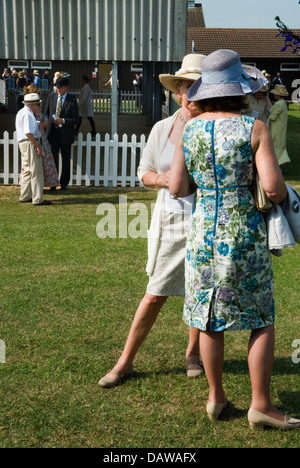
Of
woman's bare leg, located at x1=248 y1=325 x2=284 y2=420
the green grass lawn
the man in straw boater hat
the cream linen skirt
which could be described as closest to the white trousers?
the man in straw boater hat

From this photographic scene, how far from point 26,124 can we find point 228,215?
24.5ft

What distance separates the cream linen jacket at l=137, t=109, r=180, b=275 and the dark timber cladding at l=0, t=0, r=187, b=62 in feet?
28.9

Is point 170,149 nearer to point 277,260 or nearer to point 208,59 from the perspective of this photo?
point 208,59

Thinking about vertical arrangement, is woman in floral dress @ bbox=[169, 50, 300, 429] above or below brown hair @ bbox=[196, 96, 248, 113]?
below

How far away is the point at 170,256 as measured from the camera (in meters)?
4.15

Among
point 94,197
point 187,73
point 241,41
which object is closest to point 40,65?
point 241,41

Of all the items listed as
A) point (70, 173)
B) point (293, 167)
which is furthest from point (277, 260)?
point (293, 167)

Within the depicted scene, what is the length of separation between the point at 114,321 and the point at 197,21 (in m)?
67.7

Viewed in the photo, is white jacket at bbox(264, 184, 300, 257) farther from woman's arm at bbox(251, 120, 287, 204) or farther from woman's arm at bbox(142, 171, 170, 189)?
woman's arm at bbox(142, 171, 170, 189)

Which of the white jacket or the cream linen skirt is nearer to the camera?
the white jacket

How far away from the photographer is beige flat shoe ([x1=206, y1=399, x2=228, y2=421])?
3.79 metres

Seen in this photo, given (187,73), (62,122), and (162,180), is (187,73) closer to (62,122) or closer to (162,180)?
(162,180)

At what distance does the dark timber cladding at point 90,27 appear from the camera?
12.6 metres

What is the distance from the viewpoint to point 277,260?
300 inches
